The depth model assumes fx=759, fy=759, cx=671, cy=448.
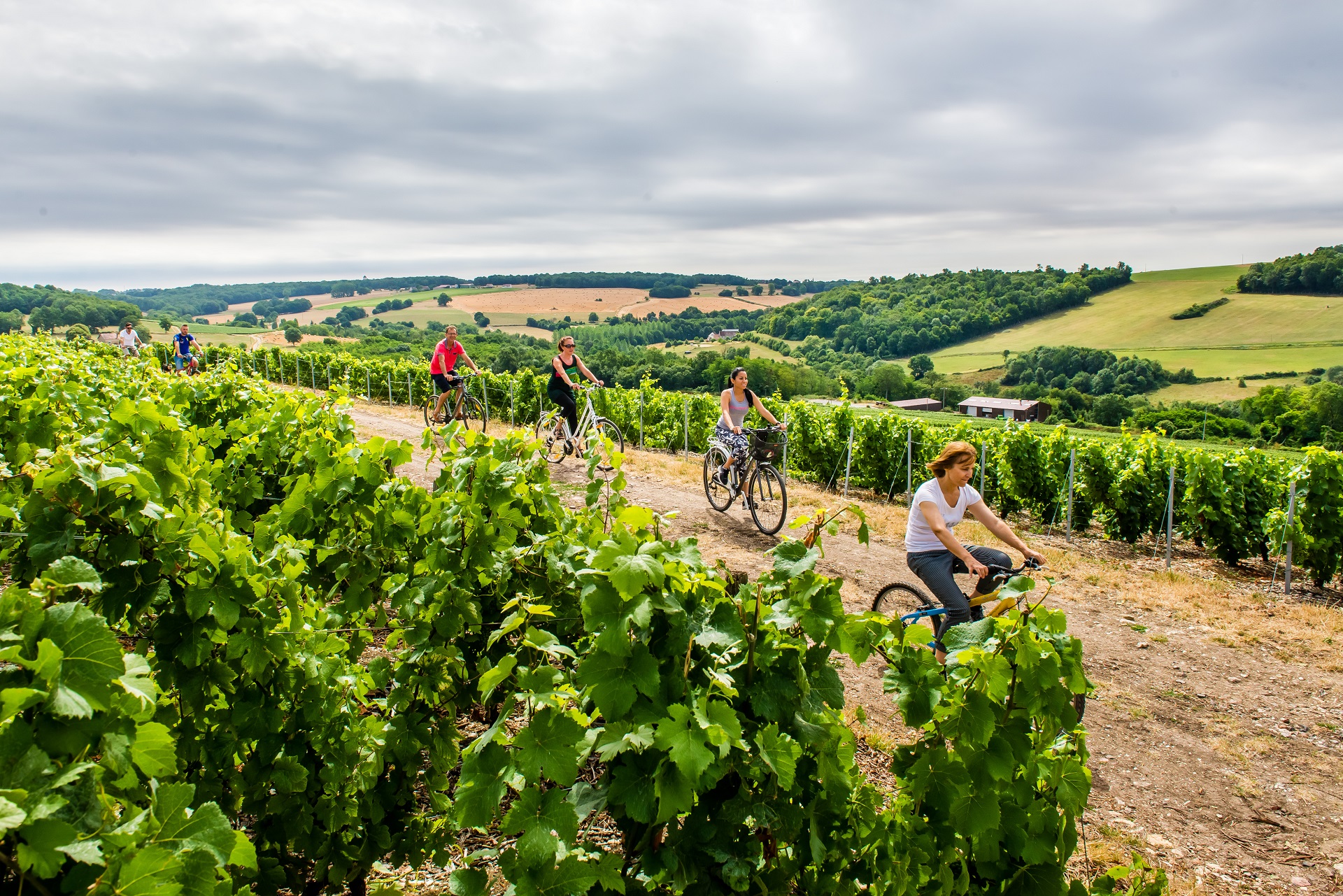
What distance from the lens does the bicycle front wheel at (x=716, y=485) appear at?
10172 millimetres

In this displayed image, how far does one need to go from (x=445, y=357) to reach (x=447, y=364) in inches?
6.3

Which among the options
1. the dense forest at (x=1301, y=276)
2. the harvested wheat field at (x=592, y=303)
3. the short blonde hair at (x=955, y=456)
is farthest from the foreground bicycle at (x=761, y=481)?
the dense forest at (x=1301, y=276)

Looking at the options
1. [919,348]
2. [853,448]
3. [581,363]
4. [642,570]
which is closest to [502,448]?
[642,570]

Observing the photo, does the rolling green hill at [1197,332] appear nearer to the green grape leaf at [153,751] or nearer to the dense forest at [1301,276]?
the dense forest at [1301,276]

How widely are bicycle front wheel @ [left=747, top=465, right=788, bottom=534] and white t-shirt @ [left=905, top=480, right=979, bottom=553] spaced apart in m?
3.75

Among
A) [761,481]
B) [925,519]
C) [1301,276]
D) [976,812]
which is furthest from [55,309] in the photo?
[1301,276]

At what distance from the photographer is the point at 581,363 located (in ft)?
38.0

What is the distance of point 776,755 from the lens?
1.83 m

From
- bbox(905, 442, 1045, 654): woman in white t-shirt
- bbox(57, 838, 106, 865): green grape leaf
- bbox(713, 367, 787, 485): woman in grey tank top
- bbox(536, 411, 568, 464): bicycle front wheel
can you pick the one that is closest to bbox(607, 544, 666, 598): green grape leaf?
bbox(57, 838, 106, 865): green grape leaf

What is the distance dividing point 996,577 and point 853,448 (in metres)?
8.68

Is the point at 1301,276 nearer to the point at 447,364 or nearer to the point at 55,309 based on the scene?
the point at 447,364

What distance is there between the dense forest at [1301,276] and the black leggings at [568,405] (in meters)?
118

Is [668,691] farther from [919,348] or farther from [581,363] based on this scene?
[919,348]

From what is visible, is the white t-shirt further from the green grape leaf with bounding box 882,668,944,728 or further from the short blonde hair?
the green grape leaf with bounding box 882,668,944,728
